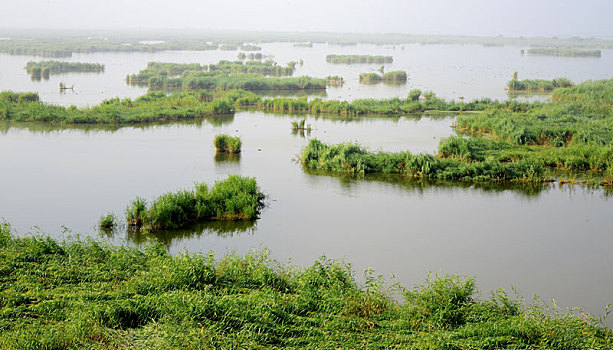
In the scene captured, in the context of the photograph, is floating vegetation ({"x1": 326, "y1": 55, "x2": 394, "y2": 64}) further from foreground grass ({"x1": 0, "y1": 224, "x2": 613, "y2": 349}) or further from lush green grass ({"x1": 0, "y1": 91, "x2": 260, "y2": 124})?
foreground grass ({"x1": 0, "y1": 224, "x2": 613, "y2": 349})

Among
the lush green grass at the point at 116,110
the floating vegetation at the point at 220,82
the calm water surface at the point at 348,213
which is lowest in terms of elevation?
the calm water surface at the point at 348,213

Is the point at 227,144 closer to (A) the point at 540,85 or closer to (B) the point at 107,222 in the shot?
(B) the point at 107,222

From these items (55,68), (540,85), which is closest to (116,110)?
(55,68)

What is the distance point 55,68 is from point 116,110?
22109 mm

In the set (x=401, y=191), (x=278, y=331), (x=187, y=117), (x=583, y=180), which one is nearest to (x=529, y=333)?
(x=278, y=331)

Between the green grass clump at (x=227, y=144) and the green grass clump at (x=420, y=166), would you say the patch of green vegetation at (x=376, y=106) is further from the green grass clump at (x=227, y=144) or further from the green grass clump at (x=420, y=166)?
the green grass clump at (x=420, y=166)

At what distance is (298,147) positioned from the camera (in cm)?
1791

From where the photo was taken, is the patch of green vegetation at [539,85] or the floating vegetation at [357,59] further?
the floating vegetation at [357,59]

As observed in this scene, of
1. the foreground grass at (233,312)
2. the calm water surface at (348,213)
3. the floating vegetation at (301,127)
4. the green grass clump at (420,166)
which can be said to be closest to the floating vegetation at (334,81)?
the floating vegetation at (301,127)

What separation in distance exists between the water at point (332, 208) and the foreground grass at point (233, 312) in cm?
164

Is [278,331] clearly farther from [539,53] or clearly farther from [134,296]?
[539,53]

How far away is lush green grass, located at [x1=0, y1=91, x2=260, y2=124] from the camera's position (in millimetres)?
20891

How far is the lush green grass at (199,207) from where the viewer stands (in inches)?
415

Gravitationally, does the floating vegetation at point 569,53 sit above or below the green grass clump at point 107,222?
above
